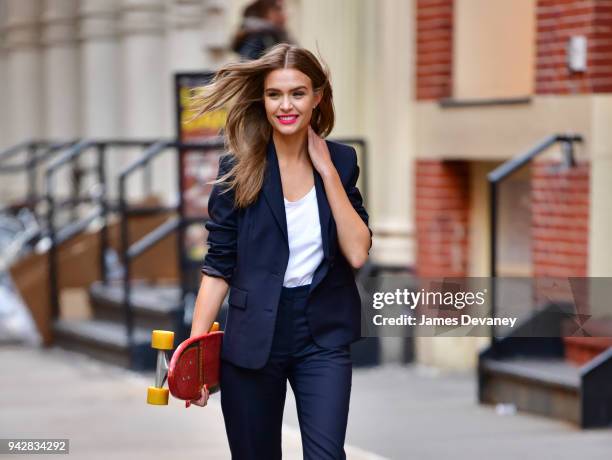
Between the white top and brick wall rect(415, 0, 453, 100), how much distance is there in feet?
20.4

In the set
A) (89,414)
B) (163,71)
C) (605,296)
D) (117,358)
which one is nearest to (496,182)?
(605,296)

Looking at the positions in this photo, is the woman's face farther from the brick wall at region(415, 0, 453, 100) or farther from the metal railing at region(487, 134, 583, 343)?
the brick wall at region(415, 0, 453, 100)

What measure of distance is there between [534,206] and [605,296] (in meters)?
1.26

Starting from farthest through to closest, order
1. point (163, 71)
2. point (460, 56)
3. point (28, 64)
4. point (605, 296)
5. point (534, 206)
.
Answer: point (28, 64) → point (163, 71) → point (460, 56) → point (534, 206) → point (605, 296)

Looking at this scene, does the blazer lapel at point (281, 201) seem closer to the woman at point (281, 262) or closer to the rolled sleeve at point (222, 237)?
the woman at point (281, 262)

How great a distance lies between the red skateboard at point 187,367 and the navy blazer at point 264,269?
A: 0.18ft

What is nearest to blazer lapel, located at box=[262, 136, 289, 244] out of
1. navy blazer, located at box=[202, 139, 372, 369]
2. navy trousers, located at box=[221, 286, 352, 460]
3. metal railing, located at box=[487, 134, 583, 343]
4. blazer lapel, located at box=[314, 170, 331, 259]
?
navy blazer, located at box=[202, 139, 372, 369]

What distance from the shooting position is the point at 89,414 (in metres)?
8.63

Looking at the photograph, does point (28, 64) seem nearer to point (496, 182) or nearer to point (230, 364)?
point (496, 182)

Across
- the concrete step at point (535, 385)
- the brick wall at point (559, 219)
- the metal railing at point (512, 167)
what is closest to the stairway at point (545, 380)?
the concrete step at point (535, 385)

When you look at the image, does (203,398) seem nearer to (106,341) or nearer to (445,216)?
(445,216)

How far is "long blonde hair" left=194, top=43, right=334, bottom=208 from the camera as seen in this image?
443 cm

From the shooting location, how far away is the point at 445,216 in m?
10.6

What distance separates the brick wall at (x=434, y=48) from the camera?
10531 mm
